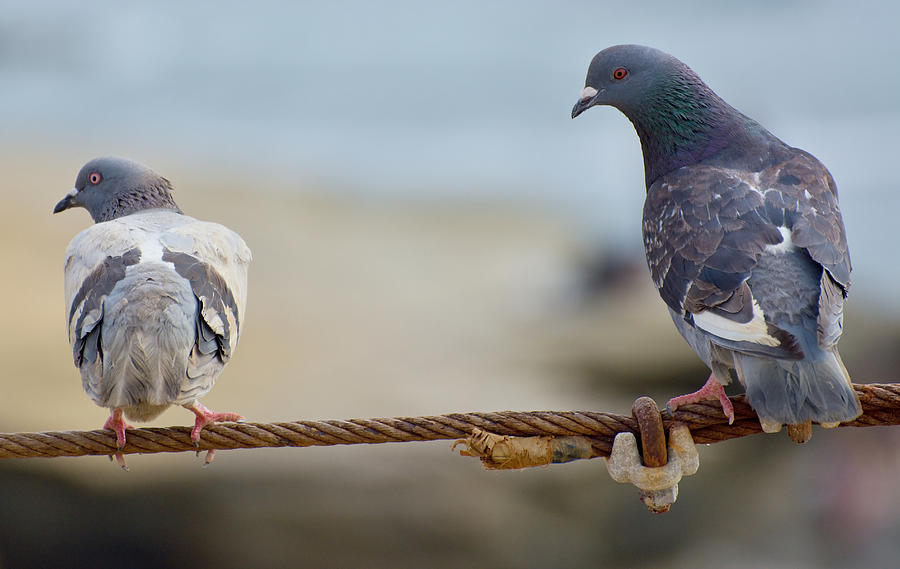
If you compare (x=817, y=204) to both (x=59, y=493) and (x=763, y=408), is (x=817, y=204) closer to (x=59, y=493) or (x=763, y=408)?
(x=763, y=408)

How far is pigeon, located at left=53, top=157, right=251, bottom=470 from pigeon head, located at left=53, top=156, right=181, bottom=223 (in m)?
1.10

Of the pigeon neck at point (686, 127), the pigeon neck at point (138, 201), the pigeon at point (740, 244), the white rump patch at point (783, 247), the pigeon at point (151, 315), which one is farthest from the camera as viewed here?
the pigeon neck at point (138, 201)

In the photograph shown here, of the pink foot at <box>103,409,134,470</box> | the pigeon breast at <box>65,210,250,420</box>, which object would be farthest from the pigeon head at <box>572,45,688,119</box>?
the pink foot at <box>103,409,134,470</box>

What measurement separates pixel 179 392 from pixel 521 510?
6.72 m

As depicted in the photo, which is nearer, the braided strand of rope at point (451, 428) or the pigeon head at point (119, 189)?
the braided strand of rope at point (451, 428)

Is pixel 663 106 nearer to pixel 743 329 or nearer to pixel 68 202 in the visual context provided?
pixel 743 329

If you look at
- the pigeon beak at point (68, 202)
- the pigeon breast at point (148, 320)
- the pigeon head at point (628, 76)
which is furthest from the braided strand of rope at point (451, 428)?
the pigeon beak at point (68, 202)

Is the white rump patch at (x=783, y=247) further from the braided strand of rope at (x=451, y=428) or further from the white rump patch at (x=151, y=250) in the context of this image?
the white rump patch at (x=151, y=250)

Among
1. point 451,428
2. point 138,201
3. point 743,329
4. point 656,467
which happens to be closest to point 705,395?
point 743,329

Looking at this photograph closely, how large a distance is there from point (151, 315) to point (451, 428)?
1.59m

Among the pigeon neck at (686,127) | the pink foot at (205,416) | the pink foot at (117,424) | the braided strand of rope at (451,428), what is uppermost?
the pigeon neck at (686,127)

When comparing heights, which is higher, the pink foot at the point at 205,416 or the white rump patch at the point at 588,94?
the white rump patch at the point at 588,94

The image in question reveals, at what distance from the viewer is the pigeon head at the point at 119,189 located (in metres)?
6.15

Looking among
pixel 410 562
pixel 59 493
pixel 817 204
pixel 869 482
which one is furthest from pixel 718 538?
pixel 817 204
